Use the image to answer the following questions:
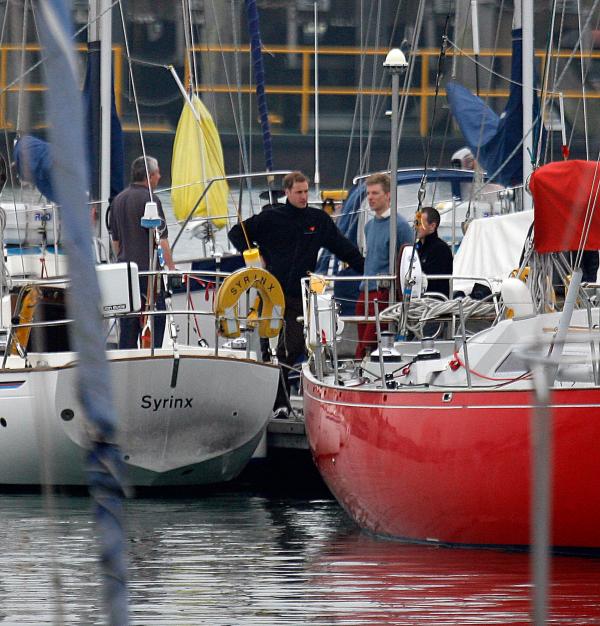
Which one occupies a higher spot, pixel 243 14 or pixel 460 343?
pixel 243 14

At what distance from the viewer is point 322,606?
5.48 m

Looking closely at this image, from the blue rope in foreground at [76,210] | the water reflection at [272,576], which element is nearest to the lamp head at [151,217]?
the water reflection at [272,576]

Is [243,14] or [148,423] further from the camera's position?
[243,14]

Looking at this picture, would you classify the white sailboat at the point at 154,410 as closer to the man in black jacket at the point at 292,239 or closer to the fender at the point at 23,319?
the fender at the point at 23,319

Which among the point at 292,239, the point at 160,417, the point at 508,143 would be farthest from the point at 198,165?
the point at 160,417

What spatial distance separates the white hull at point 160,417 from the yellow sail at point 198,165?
6.06m

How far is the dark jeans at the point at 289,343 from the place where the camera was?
9617 mm

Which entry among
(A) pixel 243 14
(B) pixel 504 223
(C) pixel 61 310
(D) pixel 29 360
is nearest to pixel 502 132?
(B) pixel 504 223

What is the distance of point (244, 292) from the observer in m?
9.07

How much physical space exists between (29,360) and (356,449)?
2.47 meters

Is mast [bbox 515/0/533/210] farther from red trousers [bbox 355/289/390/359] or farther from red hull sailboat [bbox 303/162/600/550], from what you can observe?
red hull sailboat [bbox 303/162/600/550]

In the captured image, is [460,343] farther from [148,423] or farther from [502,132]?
[502,132]

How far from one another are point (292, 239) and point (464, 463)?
3.52m

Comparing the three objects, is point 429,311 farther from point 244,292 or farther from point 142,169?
point 142,169
